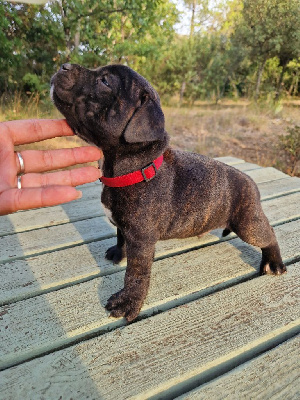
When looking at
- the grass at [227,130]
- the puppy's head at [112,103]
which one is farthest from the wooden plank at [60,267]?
the grass at [227,130]

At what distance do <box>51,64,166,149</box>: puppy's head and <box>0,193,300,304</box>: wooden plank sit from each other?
91 centimetres

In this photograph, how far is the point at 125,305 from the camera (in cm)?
173

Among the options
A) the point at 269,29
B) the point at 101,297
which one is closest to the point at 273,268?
the point at 101,297

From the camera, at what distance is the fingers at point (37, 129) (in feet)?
6.81

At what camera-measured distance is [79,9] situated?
230 inches

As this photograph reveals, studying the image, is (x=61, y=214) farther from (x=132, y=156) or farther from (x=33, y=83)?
(x=33, y=83)

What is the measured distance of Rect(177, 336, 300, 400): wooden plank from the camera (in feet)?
4.39

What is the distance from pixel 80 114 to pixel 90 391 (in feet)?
4.14

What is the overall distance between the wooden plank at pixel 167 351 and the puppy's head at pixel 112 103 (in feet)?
3.21

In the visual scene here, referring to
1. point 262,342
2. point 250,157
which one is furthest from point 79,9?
point 262,342

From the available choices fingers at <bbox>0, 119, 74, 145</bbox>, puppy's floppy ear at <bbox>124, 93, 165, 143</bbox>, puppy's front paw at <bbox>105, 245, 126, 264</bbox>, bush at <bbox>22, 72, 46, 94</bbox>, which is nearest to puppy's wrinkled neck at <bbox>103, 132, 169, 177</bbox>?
puppy's floppy ear at <bbox>124, 93, 165, 143</bbox>

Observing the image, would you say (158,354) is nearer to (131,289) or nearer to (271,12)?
(131,289)

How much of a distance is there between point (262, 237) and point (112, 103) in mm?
1244

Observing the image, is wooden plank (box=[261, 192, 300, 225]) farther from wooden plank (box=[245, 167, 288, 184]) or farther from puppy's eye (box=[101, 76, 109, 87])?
puppy's eye (box=[101, 76, 109, 87])
